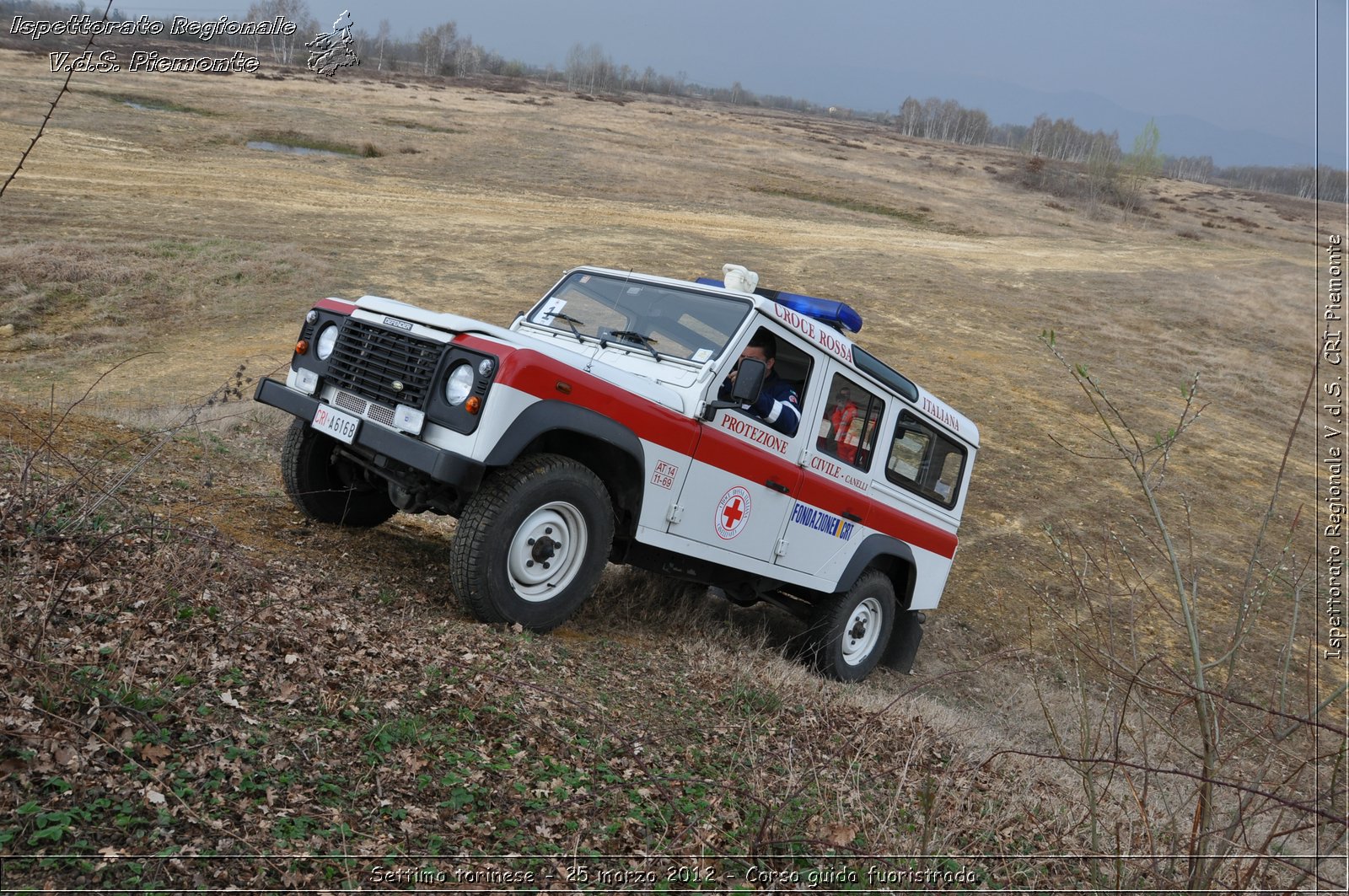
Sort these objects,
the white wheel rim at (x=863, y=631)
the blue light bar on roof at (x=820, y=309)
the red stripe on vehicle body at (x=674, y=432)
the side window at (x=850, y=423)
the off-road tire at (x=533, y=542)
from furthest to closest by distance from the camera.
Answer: the white wheel rim at (x=863, y=631)
the blue light bar on roof at (x=820, y=309)
the side window at (x=850, y=423)
the off-road tire at (x=533, y=542)
the red stripe on vehicle body at (x=674, y=432)

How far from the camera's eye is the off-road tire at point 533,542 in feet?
16.2

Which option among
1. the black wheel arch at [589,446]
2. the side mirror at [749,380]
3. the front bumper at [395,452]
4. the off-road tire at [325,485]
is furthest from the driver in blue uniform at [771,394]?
the off-road tire at [325,485]

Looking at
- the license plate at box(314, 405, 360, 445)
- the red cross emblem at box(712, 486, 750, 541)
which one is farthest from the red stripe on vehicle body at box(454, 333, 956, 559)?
the license plate at box(314, 405, 360, 445)

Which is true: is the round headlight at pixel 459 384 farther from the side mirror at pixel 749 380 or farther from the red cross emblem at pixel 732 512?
the red cross emblem at pixel 732 512

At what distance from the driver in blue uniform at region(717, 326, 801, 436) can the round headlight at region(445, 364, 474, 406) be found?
1704mm

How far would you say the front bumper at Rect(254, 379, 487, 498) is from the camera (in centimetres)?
473

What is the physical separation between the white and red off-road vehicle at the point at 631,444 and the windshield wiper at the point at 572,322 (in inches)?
0.6

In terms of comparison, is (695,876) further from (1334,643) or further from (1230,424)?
(1230,424)

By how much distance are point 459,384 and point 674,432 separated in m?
1.28

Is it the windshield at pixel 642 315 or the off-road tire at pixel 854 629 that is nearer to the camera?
the windshield at pixel 642 315

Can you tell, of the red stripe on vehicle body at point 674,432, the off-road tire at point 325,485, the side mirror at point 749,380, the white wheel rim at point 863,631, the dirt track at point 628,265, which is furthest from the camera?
the dirt track at point 628,265

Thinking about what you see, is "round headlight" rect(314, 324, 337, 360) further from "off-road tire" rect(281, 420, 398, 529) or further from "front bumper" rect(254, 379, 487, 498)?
"off-road tire" rect(281, 420, 398, 529)

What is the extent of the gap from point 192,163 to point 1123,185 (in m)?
62.4

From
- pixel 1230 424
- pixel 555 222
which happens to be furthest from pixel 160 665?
pixel 555 222
